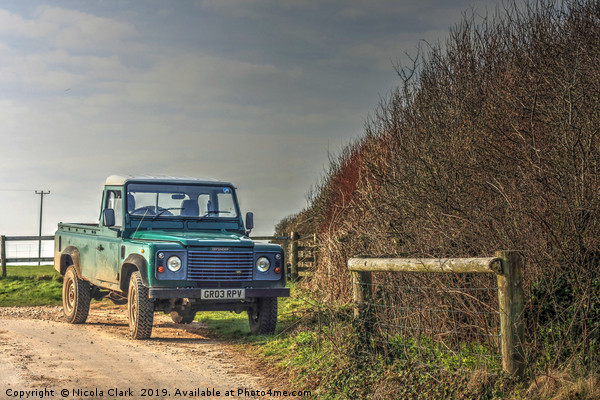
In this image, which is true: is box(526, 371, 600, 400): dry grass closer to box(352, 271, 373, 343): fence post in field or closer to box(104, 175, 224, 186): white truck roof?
box(352, 271, 373, 343): fence post in field

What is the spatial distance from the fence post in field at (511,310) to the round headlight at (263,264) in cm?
530

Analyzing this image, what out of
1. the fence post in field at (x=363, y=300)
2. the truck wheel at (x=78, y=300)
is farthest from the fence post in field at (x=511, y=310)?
the truck wheel at (x=78, y=300)

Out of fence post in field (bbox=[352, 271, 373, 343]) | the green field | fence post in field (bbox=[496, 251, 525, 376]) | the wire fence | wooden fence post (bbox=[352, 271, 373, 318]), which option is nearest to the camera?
fence post in field (bbox=[496, 251, 525, 376])

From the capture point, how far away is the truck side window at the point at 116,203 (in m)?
11.8

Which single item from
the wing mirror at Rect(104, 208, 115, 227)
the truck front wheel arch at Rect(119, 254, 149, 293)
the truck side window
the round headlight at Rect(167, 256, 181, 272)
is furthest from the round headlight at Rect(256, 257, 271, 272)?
the truck side window

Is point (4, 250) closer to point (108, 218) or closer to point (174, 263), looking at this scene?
point (108, 218)

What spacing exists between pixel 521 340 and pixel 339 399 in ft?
5.97

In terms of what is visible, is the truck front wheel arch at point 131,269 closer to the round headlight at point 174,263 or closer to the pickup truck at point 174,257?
the pickup truck at point 174,257

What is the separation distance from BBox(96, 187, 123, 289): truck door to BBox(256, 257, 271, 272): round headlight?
2.38 metres

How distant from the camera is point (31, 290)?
1903 centimetres

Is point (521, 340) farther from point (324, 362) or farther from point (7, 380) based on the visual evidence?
point (7, 380)

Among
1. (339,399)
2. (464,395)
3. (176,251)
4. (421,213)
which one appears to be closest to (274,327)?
(176,251)

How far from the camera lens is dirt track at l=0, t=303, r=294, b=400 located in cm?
712

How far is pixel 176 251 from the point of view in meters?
10.3
